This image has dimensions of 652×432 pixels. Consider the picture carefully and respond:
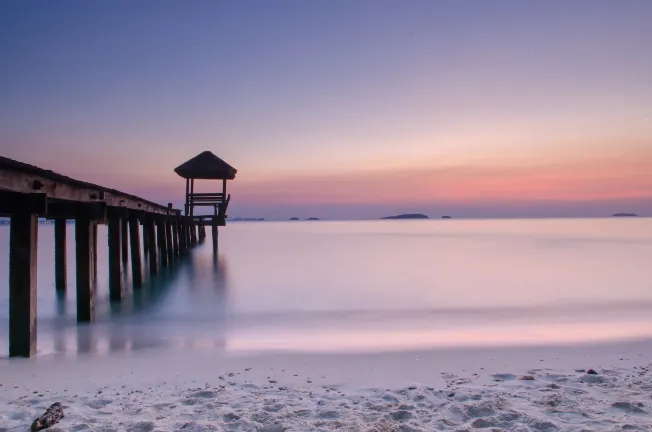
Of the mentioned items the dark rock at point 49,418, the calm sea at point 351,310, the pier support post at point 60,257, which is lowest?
the calm sea at point 351,310

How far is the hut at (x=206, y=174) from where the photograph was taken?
19812 millimetres

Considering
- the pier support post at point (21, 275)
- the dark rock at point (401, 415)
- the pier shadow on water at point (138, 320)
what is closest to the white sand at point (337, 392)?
the dark rock at point (401, 415)

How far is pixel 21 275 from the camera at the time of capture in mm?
4910

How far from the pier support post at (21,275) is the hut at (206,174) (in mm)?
15014

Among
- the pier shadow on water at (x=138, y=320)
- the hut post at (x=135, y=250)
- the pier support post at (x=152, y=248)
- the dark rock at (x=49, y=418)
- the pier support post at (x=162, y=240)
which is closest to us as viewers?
the dark rock at (x=49, y=418)

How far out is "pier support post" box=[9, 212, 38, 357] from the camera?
4.90m

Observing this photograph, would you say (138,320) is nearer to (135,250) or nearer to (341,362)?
(135,250)

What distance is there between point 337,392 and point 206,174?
17.1 meters

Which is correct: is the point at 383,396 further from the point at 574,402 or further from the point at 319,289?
the point at 319,289

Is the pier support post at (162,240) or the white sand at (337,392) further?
the pier support post at (162,240)

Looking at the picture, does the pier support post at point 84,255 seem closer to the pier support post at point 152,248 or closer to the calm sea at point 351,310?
the calm sea at point 351,310

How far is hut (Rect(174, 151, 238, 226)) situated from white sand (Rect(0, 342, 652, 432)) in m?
15.0

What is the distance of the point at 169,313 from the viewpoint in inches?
360

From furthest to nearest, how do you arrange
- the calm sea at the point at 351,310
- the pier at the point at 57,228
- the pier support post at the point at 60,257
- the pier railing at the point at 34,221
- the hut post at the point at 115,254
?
1. the pier support post at the point at 60,257
2. the hut post at the point at 115,254
3. the calm sea at the point at 351,310
4. the pier at the point at 57,228
5. the pier railing at the point at 34,221
